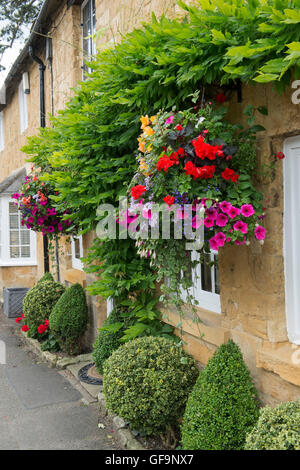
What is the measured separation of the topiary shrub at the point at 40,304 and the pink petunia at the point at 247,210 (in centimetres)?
535

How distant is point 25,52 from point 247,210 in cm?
880

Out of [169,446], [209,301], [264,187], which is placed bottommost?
[169,446]

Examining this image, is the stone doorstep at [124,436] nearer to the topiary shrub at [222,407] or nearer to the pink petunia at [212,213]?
the topiary shrub at [222,407]

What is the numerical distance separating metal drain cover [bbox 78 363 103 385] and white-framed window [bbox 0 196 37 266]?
5.82 meters

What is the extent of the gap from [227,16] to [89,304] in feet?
17.3

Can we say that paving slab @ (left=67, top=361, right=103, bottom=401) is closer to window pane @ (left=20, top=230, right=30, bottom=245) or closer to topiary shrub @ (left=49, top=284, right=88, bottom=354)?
topiary shrub @ (left=49, top=284, right=88, bottom=354)

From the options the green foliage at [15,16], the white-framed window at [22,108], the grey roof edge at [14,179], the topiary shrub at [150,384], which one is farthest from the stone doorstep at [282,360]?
the green foliage at [15,16]

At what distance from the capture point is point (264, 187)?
3.15 metres

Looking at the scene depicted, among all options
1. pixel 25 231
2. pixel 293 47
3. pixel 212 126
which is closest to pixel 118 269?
pixel 212 126

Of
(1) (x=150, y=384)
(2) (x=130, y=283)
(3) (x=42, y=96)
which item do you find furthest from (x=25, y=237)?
(1) (x=150, y=384)

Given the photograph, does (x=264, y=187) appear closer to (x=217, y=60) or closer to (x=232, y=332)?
(x=217, y=60)

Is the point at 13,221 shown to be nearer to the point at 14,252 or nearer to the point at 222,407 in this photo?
the point at 14,252

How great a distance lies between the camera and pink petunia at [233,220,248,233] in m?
2.79

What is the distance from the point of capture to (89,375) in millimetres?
5840
